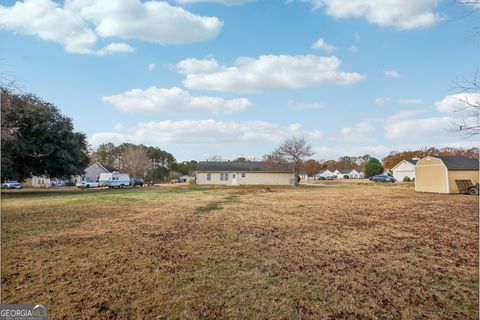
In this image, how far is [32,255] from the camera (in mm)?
6316

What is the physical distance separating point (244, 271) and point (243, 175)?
1610 inches

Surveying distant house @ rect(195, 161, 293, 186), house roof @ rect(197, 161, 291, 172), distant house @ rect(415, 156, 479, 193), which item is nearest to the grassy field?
distant house @ rect(415, 156, 479, 193)

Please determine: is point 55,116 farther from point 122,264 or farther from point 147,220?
point 122,264

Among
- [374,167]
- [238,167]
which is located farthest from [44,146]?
[374,167]

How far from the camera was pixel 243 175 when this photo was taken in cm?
4619

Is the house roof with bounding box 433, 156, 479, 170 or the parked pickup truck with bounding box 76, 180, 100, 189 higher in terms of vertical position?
the house roof with bounding box 433, 156, 479, 170

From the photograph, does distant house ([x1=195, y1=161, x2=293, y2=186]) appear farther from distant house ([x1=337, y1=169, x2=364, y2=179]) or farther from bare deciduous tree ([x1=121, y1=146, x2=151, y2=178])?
distant house ([x1=337, y1=169, x2=364, y2=179])

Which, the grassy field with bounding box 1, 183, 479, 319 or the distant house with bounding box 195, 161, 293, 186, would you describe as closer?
the grassy field with bounding box 1, 183, 479, 319

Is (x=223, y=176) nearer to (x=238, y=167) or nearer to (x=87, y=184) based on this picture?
(x=238, y=167)

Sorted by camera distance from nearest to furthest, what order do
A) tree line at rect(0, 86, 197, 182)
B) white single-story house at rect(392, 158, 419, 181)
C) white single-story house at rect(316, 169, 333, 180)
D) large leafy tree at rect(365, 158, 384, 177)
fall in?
tree line at rect(0, 86, 197, 182), white single-story house at rect(392, 158, 419, 181), large leafy tree at rect(365, 158, 384, 177), white single-story house at rect(316, 169, 333, 180)

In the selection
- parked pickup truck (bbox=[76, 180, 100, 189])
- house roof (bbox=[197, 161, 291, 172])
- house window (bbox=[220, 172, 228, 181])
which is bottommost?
parked pickup truck (bbox=[76, 180, 100, 189])

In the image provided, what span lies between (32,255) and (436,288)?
742 cm

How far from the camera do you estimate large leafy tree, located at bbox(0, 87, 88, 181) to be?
28406 mm

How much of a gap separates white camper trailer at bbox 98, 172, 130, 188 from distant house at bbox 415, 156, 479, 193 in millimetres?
36935
